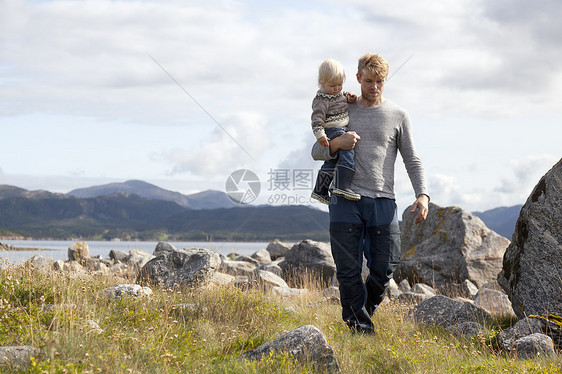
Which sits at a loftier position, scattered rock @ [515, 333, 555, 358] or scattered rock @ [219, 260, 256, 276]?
scattered rock @ [515, 333, 555, 358]

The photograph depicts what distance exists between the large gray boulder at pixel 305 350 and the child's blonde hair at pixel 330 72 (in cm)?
265

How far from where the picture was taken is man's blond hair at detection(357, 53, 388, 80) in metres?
5.89

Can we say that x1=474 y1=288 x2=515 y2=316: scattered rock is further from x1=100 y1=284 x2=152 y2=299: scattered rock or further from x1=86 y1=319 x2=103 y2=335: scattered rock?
x1=86 y1=319 x2=103 y2=335: scattered rock

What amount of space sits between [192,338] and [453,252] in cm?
967

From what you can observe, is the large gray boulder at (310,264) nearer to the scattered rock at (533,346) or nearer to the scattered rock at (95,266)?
the scattered rock at (95,266)

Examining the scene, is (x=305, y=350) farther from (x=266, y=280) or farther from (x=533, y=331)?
(x=266, y=280)

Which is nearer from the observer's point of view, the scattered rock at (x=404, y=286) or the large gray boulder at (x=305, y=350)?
the large gray boulder at (x=305, y=350)

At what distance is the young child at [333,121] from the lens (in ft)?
19.1

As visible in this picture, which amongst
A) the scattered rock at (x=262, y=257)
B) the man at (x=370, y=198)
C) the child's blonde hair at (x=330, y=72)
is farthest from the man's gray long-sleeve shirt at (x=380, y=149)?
the scattered rock at (x=262, y=257)

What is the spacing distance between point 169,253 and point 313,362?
5917mm

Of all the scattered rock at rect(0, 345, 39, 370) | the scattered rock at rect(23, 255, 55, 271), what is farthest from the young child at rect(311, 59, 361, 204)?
the scattered rock at rect(23, 255, 55, 271)

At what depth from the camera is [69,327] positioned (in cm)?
512

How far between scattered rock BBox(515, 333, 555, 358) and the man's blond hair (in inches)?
133

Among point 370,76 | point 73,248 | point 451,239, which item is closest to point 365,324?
point 370,76
